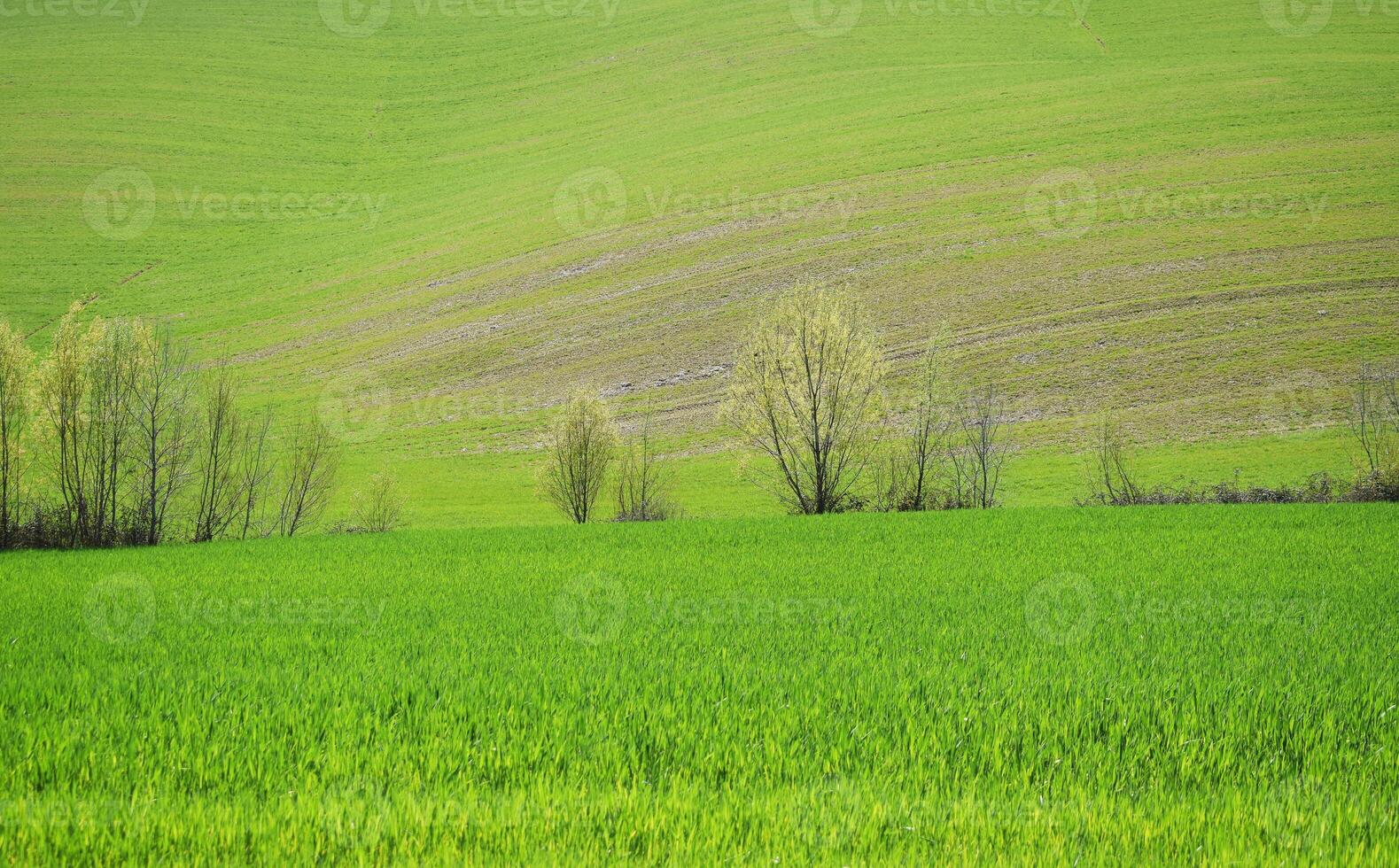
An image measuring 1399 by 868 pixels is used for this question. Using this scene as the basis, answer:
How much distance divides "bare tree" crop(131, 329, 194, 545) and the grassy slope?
60.9ft

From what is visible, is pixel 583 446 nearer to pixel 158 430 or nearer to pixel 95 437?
pixel 158 430

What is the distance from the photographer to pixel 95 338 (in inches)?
1030

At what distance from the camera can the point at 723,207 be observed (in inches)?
3332

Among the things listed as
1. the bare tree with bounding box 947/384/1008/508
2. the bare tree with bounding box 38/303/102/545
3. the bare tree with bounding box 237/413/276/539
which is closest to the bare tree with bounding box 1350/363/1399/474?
the bare tree with bounding box 947/384/1008/508

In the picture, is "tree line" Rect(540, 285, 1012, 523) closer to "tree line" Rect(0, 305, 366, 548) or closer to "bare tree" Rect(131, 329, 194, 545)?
"tree line" Rect(0, 305, 366, 548)

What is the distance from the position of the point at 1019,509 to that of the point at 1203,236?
166ft

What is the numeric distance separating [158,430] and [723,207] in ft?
215

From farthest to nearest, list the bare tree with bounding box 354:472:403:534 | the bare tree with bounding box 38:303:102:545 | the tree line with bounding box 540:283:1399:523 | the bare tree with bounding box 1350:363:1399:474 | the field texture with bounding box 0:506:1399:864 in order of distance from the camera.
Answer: the bare tree with bounding box 1350:363:1399:474 → the bare tree with bounding box 354:472:403:534 → the tree line with bounding box 540:283:1399:523 → the bare tree with bounding box 38:303:102:545 → the field texture with bounding box 0:506:1399:864

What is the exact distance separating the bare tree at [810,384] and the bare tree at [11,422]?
25590 millimetres

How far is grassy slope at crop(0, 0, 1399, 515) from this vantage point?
5603cm

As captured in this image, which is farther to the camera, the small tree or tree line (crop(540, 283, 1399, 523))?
the small tree

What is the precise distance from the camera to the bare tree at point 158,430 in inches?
1048

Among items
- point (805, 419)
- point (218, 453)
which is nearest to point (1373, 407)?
point (805, 419)

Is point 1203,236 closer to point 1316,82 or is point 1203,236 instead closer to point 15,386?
point 1316,82
